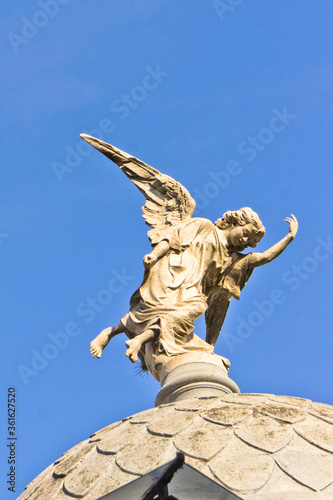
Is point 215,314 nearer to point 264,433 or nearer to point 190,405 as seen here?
point 190,405

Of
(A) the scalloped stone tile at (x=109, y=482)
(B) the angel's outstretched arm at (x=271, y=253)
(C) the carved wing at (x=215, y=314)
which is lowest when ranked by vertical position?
(A) the scalloped stone tile at (x=109, y=482)

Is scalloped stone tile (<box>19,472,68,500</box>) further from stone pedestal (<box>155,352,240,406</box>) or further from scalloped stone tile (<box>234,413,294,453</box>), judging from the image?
stone pedestal (<box>155,352,240,406</box>)

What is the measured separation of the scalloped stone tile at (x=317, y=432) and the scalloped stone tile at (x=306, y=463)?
8cm

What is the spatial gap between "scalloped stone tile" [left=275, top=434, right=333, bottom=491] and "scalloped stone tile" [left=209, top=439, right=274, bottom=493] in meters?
0.15

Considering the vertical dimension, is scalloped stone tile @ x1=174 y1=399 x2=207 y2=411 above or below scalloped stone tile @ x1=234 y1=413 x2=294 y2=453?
above

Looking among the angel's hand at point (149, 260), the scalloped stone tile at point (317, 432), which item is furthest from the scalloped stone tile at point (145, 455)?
the angel's hand at point (149, 260)

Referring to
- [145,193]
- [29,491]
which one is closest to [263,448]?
[29,491]

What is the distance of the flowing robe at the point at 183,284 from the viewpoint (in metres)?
13.0

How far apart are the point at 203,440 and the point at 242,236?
559 cm

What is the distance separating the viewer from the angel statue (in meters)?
13.0

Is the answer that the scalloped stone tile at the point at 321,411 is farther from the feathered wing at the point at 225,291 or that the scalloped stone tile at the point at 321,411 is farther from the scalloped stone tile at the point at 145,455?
the feathered wing at the point at 225,291

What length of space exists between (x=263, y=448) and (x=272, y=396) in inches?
60.3

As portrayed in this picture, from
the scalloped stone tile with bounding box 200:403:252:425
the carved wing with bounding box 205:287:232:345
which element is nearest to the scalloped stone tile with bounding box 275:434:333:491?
the scalloped stone tile with bounding box 200:403:252:425

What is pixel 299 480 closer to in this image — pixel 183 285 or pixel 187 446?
pixel 187 446
